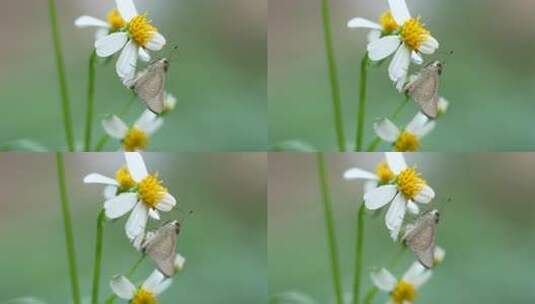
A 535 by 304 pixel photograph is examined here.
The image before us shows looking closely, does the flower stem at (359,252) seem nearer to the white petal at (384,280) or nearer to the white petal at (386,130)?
the white petal at (384,280)

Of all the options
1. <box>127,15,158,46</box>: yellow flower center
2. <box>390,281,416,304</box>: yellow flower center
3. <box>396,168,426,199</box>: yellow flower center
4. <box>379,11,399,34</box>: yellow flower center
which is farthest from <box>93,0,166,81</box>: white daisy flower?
<box>390,281,416,304</box>: yellow flower center

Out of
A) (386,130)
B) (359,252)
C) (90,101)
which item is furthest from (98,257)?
(386,130)

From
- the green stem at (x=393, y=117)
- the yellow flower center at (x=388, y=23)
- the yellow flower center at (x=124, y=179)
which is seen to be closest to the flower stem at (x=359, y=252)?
the green stem at (x=393, y=117)

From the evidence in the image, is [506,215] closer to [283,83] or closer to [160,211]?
[283,83]

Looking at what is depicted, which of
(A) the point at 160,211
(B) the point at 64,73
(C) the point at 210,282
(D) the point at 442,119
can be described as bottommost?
(C) the point at 210,282

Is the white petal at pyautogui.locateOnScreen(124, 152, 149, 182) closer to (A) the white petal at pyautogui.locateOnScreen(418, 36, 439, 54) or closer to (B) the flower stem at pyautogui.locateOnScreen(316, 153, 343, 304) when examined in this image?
(B) the flower stem at pyautogui.locateOnScreen(316, 153, 343, 304)

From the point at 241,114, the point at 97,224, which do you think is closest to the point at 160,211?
the point at 97,224

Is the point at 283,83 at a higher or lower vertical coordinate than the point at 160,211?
higher
